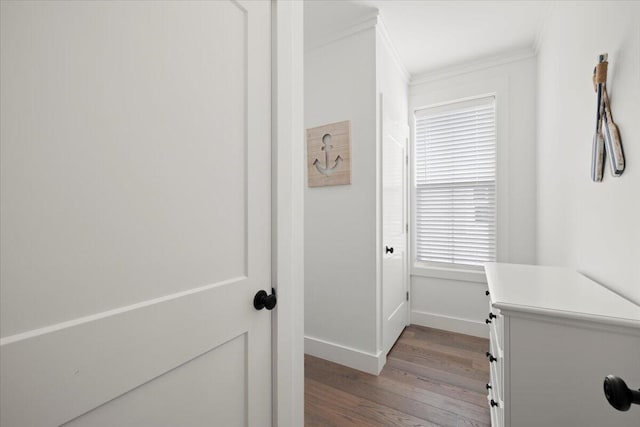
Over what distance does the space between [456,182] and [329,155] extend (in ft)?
4.75

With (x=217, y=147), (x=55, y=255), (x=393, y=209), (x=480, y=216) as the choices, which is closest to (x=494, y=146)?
(x=480, y=216)

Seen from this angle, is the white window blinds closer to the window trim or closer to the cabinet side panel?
the window trim

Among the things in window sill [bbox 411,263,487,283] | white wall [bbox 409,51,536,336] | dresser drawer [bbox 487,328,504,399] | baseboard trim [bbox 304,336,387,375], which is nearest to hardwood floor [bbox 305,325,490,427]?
baseboard trim [bbox 304,336,387,375]

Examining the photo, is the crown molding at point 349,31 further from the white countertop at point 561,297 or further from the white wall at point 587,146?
the white countertop at point 561,297

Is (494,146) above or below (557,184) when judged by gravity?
above

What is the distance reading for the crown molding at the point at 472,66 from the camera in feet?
8.41

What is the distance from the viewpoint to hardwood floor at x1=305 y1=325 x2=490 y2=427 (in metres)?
1.65

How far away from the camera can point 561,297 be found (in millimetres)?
998

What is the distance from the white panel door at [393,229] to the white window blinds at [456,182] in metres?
0.27

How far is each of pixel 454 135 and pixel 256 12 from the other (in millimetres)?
2547

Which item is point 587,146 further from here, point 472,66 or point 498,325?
point 472,66

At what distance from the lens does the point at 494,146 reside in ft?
8.88

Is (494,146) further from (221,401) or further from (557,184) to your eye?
(221,401)

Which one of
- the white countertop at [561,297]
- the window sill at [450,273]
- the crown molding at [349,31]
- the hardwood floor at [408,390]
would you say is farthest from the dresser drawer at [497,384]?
the crown molding at [349,31]
